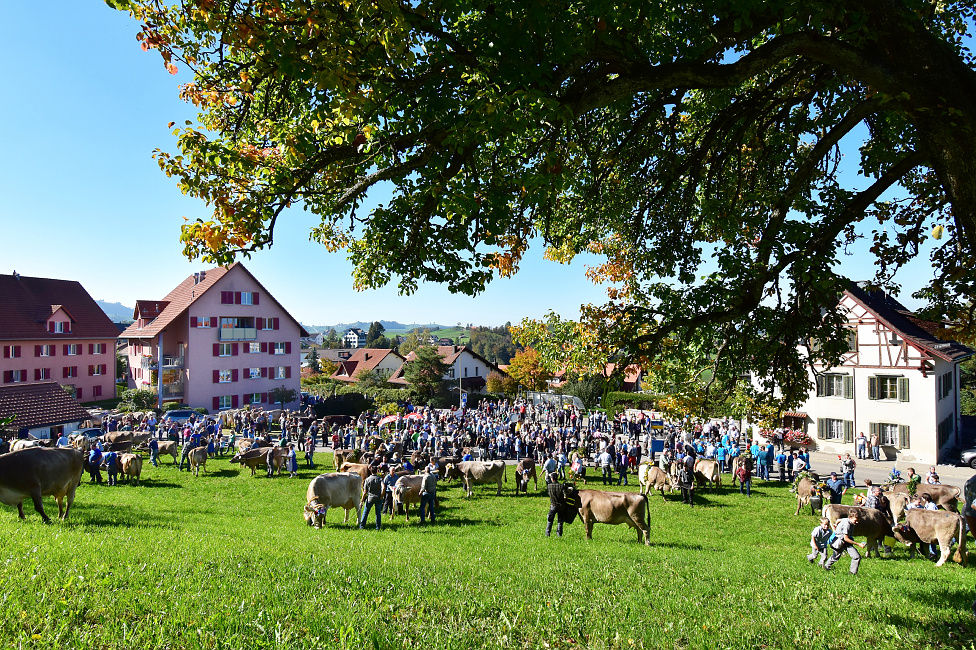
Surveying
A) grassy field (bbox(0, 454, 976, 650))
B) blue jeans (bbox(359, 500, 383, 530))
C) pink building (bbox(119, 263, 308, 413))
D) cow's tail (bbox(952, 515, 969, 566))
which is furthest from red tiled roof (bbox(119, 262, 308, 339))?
cow's tail (bbox(952, 515, 969, 566))

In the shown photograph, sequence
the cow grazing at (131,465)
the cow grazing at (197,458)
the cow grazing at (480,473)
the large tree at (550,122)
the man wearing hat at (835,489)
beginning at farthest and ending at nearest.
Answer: the cow grazing at (197,458) → the cow grazing at (131,465) → the cow grazing at (480,473) → the man wearing hat at (835,489) → the large tree at (550,122)

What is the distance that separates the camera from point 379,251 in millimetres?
6848

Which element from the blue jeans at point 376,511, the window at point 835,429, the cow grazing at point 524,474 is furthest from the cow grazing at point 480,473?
the window at point 835,429

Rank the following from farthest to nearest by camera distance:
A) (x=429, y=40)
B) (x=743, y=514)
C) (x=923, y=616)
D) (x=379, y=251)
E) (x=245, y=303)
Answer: (x=245, y=303)
(x=743, y=514)
(x=379, y=251)
(x=923, y=616)
(x=429, y=40)

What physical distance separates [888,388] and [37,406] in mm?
46609

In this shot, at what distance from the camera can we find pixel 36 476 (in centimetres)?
1114

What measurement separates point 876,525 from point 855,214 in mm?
8032

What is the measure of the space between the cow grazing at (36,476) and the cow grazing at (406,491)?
7730 mm

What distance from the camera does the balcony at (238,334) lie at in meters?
52.1

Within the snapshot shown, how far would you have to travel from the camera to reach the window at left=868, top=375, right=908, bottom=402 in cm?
3117

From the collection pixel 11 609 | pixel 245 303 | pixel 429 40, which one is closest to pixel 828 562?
pixel 429 40

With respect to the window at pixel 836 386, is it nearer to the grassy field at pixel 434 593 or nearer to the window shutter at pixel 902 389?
the window shutter at pixel 902 389

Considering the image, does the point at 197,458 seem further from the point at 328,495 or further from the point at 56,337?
the point at 56,337

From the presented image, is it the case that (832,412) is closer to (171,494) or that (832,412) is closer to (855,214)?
(855,214)
